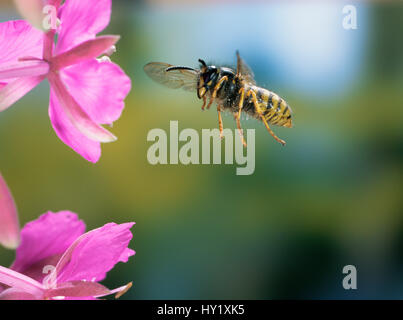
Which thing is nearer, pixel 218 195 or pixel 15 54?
pixel 15 54

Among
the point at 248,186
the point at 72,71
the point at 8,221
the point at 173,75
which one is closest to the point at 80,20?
the point at 72,71

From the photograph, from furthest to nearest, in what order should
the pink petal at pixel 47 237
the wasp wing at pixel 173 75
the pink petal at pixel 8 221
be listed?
the wasp wing at pixel 173 75, the pink petal at pixel 47 237, the pink petal at pixel 8 221

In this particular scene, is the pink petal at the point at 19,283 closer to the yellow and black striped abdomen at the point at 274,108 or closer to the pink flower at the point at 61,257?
the pink flower at the point at 61,257

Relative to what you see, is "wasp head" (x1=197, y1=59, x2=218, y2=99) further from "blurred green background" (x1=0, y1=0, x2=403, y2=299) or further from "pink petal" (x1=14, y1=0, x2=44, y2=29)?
"blurred green background" (x1=0, y1=0, x2=403, y2=299)

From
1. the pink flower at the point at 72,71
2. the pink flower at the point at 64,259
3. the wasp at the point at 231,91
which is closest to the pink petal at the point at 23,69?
the pink flower at the point at 72,71

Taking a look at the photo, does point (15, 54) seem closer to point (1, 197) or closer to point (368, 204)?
point (1, 197)

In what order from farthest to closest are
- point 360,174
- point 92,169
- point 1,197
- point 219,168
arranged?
point 360,174, point 219,168, point 92,169, point 1,197
